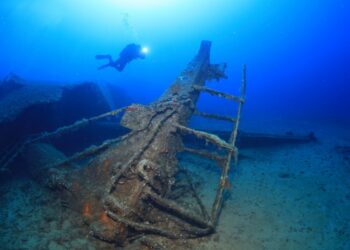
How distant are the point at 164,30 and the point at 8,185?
122 m

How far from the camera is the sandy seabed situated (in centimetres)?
366

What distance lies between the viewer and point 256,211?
501cm

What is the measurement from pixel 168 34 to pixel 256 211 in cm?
12107

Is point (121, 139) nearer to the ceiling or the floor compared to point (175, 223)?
nearer to the ceiling

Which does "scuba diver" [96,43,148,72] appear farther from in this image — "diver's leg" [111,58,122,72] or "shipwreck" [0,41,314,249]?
"shipwreck" [0,41,314,249]

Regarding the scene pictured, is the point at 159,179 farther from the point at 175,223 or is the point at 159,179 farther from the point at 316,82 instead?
the point at 316,82

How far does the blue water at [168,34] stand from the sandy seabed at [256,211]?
171 ft

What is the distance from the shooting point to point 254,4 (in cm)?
11169

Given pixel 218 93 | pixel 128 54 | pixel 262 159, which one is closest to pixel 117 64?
pixel 128 54

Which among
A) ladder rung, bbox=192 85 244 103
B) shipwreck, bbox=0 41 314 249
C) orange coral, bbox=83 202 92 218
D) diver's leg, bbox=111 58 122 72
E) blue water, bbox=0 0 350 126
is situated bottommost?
orange coral, bbox=83 202 92 218

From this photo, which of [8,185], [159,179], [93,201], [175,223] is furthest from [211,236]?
[8,185]

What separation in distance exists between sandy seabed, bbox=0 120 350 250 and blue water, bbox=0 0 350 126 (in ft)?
171

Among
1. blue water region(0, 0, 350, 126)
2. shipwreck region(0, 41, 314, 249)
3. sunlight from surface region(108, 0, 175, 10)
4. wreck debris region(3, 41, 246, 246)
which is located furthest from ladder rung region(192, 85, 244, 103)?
sunlight from surface region(108, 0, 175, 10)

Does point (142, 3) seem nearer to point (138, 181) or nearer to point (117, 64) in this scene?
point (117, 64)
